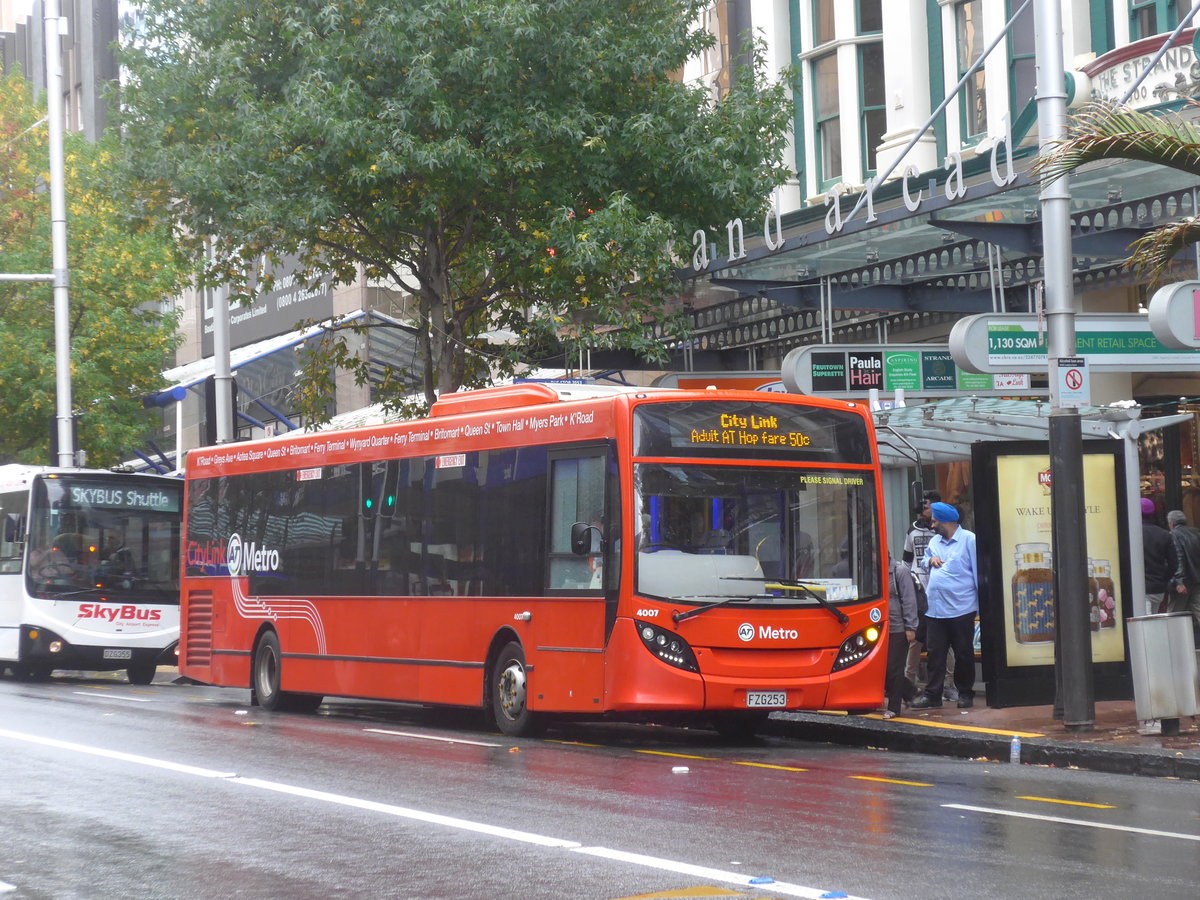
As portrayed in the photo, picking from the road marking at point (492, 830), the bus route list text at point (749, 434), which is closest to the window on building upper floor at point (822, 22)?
the bus route list text at point (749, 434)

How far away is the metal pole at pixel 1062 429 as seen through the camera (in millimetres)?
14422

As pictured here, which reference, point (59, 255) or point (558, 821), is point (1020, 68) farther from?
point (59, 255)

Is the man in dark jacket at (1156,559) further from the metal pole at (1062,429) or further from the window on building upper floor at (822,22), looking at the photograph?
the window on building upper floor at (822,22)

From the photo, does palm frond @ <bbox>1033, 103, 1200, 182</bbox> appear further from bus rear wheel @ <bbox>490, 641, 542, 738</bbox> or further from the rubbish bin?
bus rear wheel @ <bbox>490, 641, 542, 738</bbox>

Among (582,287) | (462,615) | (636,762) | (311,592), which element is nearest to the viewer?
(636,762)

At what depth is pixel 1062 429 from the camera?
14.5 metres

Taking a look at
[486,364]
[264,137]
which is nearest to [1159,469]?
[486,364]

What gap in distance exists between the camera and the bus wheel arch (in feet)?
51.5

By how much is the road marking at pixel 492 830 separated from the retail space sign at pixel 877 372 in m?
5.54

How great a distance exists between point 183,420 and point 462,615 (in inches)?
1328

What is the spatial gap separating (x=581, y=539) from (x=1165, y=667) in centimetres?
451

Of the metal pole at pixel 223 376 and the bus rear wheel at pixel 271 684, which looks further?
the metal pole at pixel 223 376

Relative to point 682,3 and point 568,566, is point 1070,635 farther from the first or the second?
point 682,3

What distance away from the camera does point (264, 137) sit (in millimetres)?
21766
